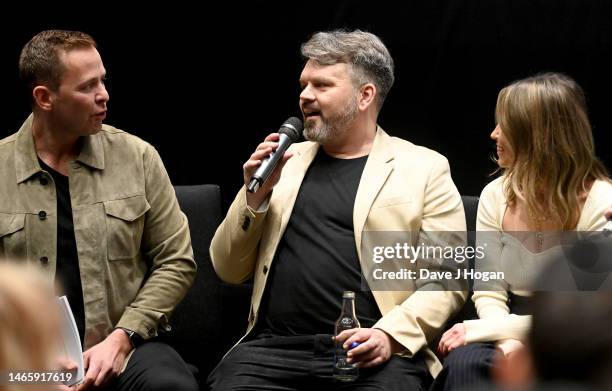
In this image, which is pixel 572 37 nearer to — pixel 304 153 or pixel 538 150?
pixel 538 150

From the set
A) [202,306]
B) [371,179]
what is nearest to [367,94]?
[371,179]

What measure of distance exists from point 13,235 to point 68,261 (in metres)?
0.19

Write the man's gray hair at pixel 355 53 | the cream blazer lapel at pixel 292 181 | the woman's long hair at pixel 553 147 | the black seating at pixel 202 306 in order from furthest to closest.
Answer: the black seating at pixel 202 306, the man's gray hair at pixel 355 53, the cream blazer lapel at pixel 292 181, the woman's long hair at pixel 553 147

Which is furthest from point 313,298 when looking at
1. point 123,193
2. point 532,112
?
point 532,112

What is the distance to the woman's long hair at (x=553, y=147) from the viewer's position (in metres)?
3.17

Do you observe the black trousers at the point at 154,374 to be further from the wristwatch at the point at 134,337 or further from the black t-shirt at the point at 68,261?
the black t-shirt at the point at 68,261

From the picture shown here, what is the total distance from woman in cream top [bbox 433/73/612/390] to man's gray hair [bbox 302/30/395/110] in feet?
1.82

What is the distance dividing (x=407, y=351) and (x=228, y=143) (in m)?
1.37

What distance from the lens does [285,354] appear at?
327cm

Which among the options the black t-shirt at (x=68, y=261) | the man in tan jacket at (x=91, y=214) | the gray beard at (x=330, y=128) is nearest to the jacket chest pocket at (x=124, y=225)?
A: the man in tan jacket at (x=91, y=214)

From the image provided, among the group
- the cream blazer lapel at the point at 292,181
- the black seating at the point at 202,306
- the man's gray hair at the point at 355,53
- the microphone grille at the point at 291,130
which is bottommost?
the black seating at the point at 202,306

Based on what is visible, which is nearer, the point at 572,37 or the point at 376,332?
the point at 376,332

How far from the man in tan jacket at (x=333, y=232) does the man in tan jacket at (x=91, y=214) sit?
24 centimetres

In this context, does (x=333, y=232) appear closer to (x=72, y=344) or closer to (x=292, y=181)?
(x=292, y=181)
